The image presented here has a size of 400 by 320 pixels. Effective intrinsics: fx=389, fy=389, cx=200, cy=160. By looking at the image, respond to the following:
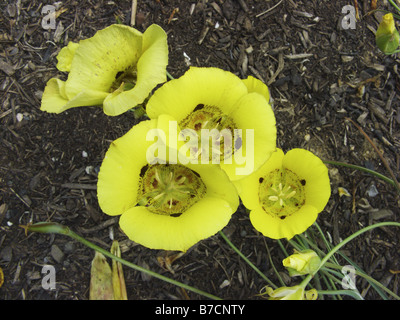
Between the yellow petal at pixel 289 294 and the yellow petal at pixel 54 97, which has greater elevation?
the yellow petal at pixel 54 97

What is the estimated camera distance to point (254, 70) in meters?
2.36

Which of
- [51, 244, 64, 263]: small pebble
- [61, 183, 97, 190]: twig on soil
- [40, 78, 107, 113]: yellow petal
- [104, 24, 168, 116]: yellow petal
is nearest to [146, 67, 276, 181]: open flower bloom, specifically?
[104, 24, 168, 116]: yellow petal

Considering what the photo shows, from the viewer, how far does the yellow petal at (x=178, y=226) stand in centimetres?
152

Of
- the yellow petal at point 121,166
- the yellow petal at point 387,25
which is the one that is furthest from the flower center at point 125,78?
the yellow petal at point 387,25

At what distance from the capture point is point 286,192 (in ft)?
6.39

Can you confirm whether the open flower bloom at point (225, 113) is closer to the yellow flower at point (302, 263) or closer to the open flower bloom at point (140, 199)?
the open flower bloom at point (140, 199)

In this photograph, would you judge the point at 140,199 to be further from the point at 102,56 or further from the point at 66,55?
the point at 66,55

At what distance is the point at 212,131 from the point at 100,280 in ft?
3.56

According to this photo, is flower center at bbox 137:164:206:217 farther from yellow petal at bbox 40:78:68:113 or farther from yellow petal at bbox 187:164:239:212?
yellow petal at bbox 40:78:68:113

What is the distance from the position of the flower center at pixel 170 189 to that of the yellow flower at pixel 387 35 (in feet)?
3.60

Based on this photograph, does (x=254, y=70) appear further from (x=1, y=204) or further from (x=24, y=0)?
(x=1, y=204)
